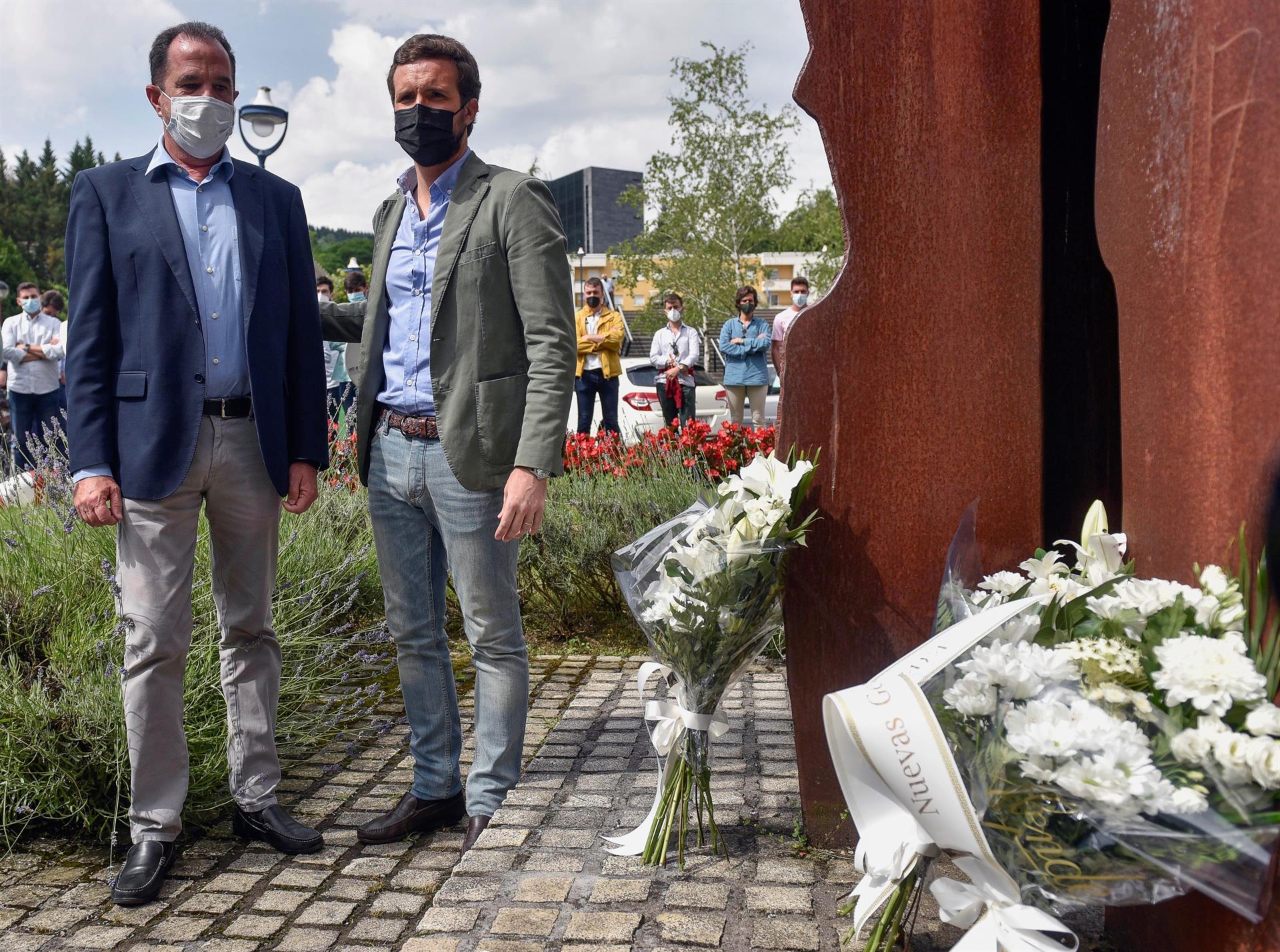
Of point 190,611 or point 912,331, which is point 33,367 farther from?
point 912,331

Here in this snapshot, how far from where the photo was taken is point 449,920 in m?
2.59

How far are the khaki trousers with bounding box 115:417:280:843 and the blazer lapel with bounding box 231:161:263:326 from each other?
0.38 m

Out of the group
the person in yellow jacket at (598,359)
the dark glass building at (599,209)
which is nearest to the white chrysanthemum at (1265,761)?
the person in yellow jacket at (598,359)

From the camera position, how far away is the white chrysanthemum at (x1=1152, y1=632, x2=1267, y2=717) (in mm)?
1698

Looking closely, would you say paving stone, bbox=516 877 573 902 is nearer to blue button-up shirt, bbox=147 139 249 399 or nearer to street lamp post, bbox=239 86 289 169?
blue button-up shirt, bbox=147 139 249 399

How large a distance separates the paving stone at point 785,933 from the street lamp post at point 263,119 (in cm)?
1177

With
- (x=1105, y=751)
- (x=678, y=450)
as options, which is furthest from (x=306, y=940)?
(x=678, y=450)

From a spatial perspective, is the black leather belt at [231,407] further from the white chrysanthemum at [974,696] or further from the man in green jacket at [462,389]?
the white chrysanthemum at [974,696]

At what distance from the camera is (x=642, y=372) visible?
15.3 metres

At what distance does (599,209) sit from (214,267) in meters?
82.0

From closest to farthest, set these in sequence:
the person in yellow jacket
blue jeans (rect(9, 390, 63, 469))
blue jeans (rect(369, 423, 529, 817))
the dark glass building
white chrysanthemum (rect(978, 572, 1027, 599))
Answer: white chrysanthemum (rect(978, 572, 1027, 599)) → blue jeans (rect(369, 423, 529, 817)) → the person in yellow jacket → blue jeans (rect(9, 390, 63, 469)) → the dark glass building

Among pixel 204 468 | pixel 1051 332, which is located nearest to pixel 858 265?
pixel 1051 332

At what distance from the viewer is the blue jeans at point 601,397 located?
1208cm

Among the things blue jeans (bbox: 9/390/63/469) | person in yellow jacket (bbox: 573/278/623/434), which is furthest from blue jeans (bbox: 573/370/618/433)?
blue jeans (bbox: 9/390/63/469)
